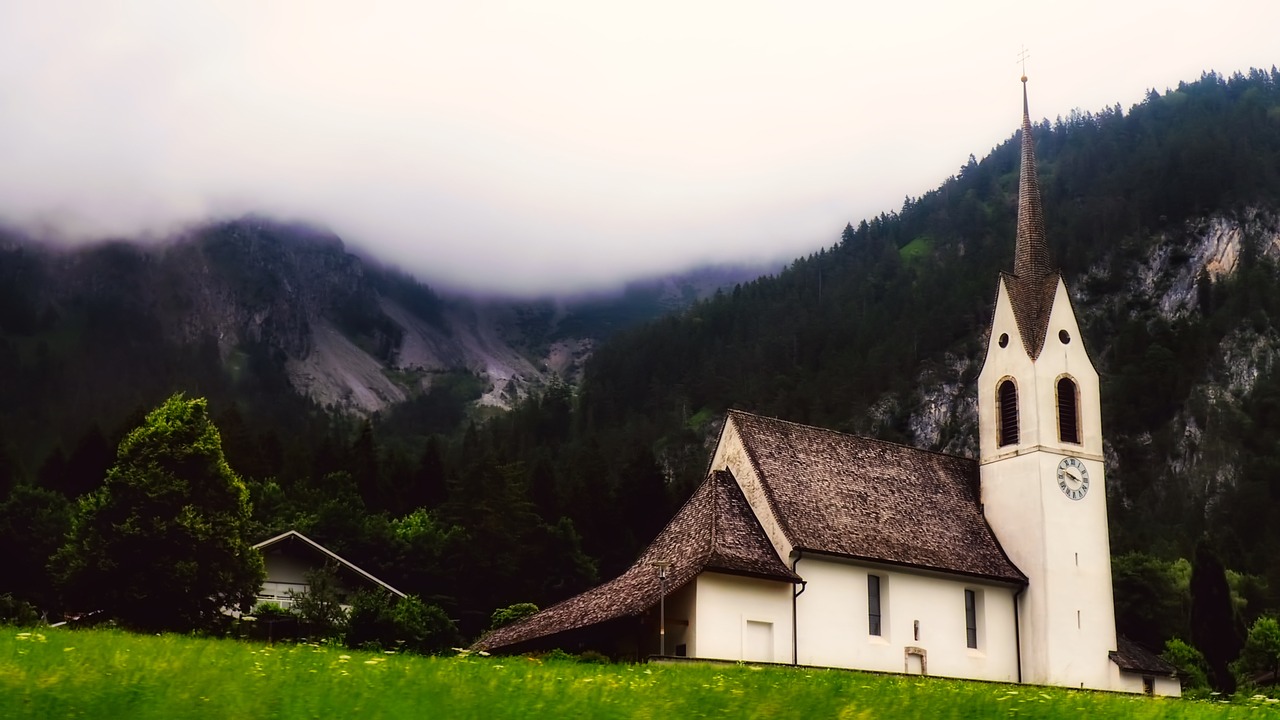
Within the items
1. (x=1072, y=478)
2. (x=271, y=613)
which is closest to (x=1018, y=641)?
(x=1072, y=478)

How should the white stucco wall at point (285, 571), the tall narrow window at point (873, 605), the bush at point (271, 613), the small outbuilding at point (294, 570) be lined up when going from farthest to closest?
the white stucco wall at point (285, 571) → the small outbuilding at point (294, 570) → the bush at point (271, 613) → the tall narrow window at point (873, 605)

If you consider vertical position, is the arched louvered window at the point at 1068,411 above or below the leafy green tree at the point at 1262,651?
above

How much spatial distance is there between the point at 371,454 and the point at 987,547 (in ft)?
197

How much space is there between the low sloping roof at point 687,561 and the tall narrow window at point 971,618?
27.5 ft

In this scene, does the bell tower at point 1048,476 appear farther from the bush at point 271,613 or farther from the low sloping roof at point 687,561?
the bush at point 271,613

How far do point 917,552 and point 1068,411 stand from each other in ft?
31.1

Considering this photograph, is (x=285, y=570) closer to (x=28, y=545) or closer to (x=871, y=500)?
(x=28, y=545)

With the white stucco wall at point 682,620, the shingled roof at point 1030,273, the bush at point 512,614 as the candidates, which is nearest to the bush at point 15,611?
the bush at point 512,614

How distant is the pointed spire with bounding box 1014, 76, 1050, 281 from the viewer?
175 feet

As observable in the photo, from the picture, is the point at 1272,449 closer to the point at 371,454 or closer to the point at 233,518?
the point at 371,454

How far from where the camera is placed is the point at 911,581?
4556 cm

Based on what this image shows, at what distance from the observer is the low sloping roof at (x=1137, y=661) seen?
48.4m

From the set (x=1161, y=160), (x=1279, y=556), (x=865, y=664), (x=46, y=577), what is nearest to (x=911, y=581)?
(x=865, y=664)

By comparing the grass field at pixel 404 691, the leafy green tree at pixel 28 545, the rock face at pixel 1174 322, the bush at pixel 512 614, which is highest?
the rock face at pixel 1174 322
